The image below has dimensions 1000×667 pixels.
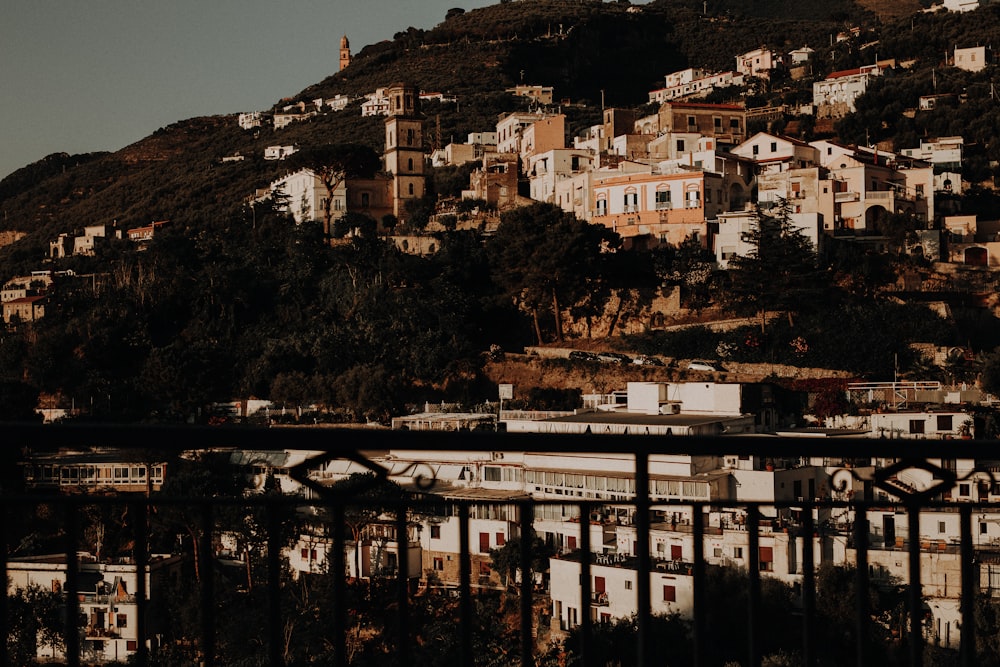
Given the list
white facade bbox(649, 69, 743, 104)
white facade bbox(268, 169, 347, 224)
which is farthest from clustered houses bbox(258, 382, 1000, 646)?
white facade bbox(649, 69, 743, 104)

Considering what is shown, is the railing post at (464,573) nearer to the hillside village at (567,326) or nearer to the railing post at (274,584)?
the railing post at (274,584)

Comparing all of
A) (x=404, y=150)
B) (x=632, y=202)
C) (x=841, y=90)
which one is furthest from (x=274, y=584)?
(x=841, y=90)

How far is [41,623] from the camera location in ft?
10.9

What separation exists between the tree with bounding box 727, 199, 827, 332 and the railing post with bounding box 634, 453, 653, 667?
921 inches

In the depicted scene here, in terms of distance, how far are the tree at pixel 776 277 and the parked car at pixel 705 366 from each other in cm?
156

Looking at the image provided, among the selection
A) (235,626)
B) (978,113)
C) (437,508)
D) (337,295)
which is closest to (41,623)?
(235,626)

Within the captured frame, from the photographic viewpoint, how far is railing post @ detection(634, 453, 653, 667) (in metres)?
2.66

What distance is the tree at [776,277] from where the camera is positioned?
25703 millimetres

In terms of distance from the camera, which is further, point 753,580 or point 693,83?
point 693,83

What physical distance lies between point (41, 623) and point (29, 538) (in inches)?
27.7

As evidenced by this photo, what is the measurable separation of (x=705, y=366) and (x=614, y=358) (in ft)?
6.26

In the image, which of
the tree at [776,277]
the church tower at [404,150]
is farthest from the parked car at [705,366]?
the church tower at [404,150]

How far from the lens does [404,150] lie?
1548 inches

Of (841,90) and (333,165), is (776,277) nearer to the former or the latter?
(333,165)
